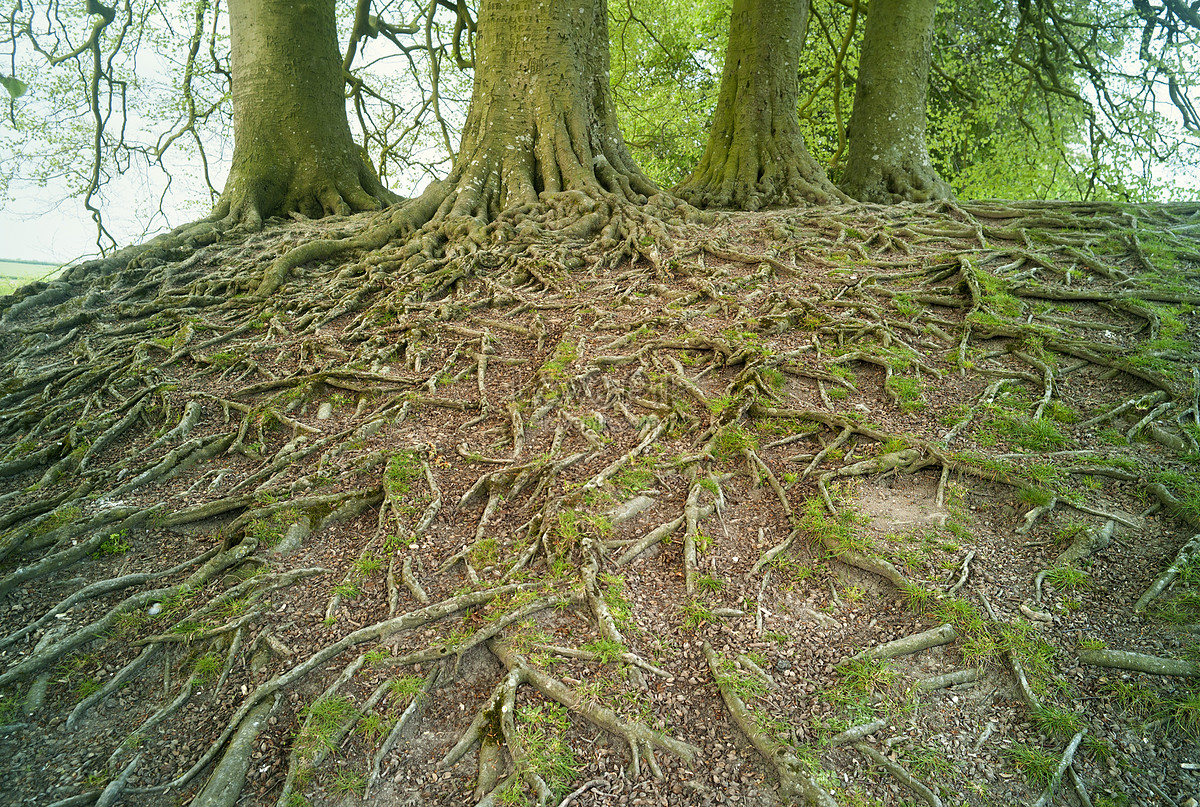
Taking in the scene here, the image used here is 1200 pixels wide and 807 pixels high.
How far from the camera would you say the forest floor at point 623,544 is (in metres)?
2.93

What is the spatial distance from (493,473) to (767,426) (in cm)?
222

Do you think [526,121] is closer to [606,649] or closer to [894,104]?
[894,104]

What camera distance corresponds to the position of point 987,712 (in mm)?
3033

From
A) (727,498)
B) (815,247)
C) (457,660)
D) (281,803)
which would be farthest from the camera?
(815,247)

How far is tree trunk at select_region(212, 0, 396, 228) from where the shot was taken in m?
10.4

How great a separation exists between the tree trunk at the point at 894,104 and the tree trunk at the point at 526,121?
492 cm

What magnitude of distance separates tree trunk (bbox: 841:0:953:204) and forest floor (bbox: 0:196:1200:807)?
174 inches

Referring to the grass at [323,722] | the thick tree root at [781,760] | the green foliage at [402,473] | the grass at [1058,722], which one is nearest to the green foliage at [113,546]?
the green foliage at [402,473]

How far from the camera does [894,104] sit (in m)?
11.4

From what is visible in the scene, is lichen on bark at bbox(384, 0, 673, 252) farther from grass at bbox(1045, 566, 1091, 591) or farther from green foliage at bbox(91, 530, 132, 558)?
grass at bbox(1045, 566, 1091, 591)

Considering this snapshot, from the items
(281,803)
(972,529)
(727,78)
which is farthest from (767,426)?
(727,78)

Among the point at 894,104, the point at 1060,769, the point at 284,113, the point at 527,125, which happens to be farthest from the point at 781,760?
the point at 894,104

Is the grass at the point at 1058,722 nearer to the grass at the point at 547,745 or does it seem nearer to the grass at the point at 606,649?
the grass at the point at 606,649

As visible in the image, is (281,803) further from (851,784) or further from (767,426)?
(767,426)
